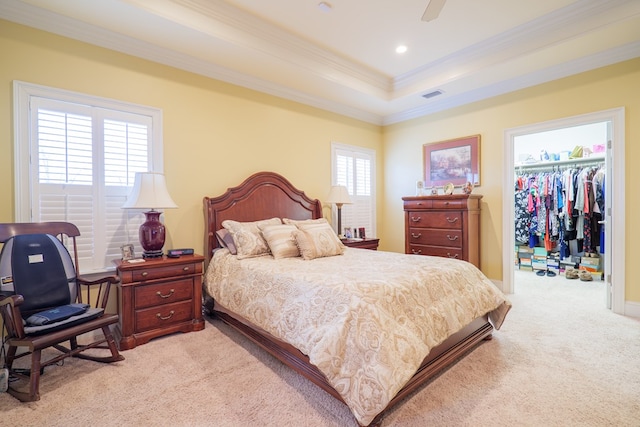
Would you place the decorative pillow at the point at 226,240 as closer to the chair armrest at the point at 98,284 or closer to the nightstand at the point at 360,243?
the chair armrest at the point at 98,284

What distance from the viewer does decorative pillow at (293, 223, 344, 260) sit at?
9.62 ft

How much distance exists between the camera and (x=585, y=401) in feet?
5.85

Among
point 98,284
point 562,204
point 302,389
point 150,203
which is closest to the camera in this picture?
point 302,389

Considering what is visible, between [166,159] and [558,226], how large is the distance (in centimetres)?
612

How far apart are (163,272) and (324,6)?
2923 millimetres

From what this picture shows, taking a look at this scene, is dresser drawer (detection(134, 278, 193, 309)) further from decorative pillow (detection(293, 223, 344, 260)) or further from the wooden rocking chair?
decorative pillow (detection(293, 223, 344, 260))

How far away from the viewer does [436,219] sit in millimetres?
4227

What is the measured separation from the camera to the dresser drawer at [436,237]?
13.3 feet

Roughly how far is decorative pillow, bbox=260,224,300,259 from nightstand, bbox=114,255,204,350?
2.27ft

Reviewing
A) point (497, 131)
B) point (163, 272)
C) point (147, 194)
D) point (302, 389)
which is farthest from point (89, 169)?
point (497, 131)

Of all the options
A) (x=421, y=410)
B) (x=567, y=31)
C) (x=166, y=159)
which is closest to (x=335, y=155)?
(x=166, y=159)

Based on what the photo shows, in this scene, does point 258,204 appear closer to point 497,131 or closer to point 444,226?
point 444,226

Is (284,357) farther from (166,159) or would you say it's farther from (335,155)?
(335,155)

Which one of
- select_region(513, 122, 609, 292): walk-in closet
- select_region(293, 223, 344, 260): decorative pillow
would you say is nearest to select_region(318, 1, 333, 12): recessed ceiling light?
select_region(293, 223, 344, 260): decorative pillow
